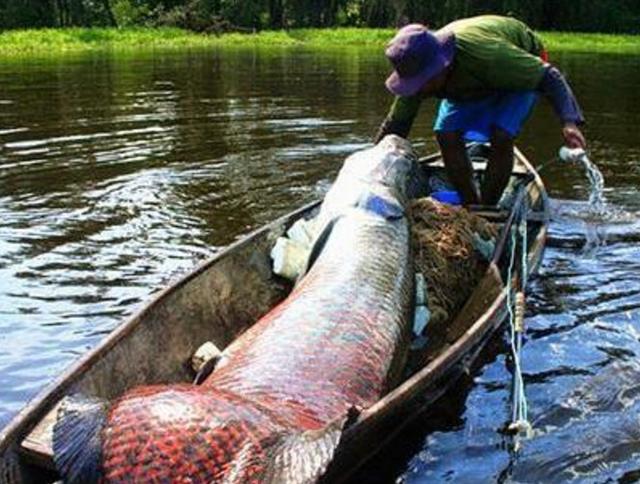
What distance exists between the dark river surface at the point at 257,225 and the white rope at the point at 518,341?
0.27 feet

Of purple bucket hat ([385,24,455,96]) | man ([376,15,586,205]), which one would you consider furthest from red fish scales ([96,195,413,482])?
man ([376,15,586,205])

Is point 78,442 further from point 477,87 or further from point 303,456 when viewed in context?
point 477,87

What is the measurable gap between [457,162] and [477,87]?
0.73 metres

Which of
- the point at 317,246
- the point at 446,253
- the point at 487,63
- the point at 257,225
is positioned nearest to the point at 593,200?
the point at 487,63

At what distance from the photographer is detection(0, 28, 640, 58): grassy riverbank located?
37.2 m

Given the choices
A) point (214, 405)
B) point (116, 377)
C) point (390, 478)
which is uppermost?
point (214, 405)

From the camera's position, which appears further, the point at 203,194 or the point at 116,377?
the point at 203,194

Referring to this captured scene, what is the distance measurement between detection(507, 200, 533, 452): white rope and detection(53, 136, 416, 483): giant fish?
0.68m

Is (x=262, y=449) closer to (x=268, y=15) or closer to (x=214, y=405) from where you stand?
(x=214, y=405)

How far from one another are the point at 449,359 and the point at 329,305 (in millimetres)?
714

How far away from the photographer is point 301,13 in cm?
5422

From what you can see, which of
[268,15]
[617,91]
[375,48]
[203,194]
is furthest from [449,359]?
[268,15]

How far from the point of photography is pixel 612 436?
4.84 m

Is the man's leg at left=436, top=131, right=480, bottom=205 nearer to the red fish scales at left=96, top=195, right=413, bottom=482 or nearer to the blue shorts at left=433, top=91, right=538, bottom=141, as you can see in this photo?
the blue shorts at left=433, top=91, right=538, bottom=141
